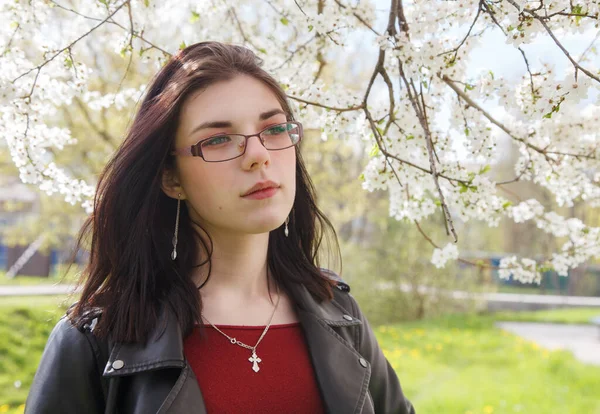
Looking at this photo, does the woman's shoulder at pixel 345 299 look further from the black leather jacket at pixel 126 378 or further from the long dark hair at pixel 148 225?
the long dark hair at pixel 148 225

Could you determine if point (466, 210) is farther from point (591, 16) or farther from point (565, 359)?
point (565, 359)

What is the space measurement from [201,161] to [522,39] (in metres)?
0.92

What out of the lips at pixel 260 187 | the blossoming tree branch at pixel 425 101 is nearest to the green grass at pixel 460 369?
the blossoming tree branch at pixel 425 101

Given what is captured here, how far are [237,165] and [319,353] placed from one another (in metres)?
0.60

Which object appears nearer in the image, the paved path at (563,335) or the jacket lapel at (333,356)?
the jacket lapel at (333,356)

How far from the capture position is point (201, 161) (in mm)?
1628

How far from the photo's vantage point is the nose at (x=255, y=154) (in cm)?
158

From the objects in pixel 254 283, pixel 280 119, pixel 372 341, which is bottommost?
pixel 372 341

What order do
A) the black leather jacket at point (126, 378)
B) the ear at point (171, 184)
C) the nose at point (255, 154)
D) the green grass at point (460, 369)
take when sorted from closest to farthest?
the black leather jacket at point (126, 378) → the nose at point (255, 154) → the ear at point (171, 184) → the green grass at point (460, 369)

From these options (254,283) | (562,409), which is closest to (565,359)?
(562,409)

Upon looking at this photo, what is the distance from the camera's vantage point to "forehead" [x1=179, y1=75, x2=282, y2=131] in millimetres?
1620

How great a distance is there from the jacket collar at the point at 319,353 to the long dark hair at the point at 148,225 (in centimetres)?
4

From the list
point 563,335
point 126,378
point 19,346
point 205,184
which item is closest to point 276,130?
point 205,184

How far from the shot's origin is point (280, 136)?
5.48 feet
